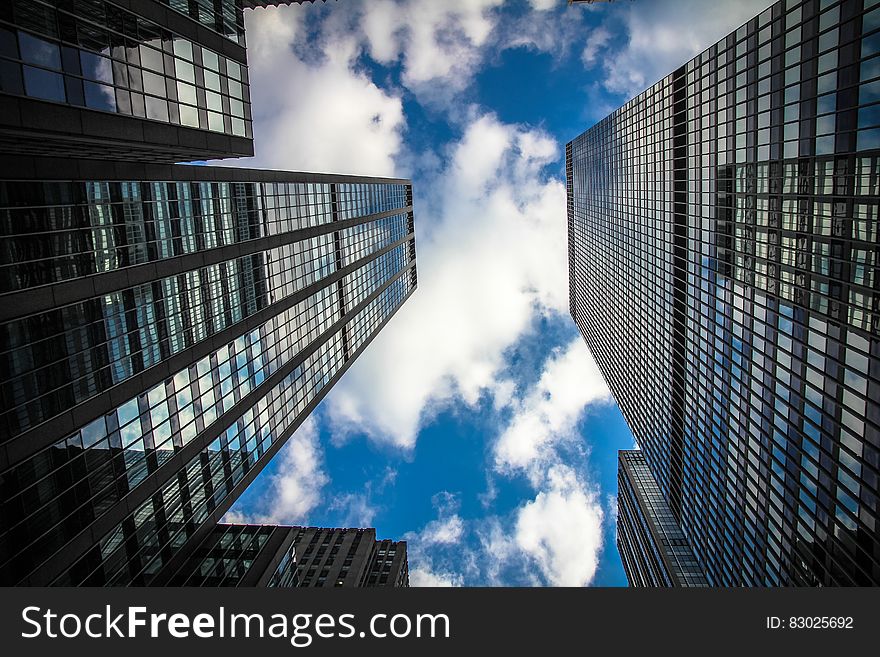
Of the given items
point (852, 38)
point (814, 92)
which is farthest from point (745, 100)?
point (852, 38)

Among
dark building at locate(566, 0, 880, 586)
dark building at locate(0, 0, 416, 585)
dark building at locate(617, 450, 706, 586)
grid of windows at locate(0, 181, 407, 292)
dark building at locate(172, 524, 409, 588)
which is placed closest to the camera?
dark building at locate(0, 0, 416, 585)

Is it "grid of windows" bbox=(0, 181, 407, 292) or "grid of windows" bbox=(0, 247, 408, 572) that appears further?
"grid of windows" bbox=(0, 247, 408, 572)

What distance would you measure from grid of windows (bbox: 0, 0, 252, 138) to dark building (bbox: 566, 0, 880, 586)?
120 feet

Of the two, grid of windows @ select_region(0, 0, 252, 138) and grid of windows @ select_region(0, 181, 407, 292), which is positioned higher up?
grid of windows @ select_region(0, 0, 252, 138)

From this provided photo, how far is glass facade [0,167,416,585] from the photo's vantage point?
910 inches

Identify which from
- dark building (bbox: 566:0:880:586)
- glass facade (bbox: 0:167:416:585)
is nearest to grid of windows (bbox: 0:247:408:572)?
glass facade (bbox: 0:167:416:585)

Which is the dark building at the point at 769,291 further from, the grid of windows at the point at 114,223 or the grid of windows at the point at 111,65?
the grid of windows at the point at 114,223

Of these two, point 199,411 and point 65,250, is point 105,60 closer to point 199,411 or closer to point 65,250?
point 65,250

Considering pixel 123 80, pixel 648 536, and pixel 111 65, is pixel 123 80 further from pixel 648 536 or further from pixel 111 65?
pixel 648 536

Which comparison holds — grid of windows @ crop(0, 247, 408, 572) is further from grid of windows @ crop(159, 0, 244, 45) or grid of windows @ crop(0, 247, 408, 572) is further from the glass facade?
grid of windows @ crop(159, 0, 244, 45)

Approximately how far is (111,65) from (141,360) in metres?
17.1

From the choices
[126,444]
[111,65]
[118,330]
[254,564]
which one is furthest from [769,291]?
[254,564]

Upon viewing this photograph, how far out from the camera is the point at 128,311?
1158 inches

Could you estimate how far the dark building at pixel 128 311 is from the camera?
72.5 ft
